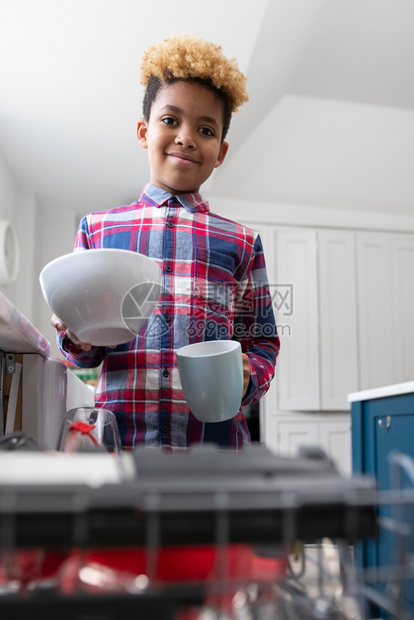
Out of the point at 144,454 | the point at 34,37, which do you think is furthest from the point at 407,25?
the point at 144,454

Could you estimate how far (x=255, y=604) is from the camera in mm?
248

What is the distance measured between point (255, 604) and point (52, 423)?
69 cm

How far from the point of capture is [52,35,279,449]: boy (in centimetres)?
81

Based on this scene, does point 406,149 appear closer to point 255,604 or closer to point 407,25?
point 407,25

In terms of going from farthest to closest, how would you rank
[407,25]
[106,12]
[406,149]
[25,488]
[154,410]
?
[406,149]
[407,25]
[106,12]
[154,410]
[25,488]

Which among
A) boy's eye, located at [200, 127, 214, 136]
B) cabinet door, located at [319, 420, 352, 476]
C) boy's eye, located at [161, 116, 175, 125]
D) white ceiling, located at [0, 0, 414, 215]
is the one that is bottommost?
cabinet door, located at [319, 420, 352, 476]

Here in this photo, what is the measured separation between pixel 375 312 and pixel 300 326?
59cm

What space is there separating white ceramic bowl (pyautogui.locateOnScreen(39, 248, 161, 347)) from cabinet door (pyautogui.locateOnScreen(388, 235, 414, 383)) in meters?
3.67

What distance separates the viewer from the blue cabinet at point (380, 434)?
165 centimetres

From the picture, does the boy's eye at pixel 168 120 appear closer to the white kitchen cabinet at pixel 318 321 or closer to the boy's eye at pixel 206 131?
the boy's eye at pixel 206 131

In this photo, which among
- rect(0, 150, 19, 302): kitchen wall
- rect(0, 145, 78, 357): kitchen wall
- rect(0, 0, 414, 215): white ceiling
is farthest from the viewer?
rect(0, 145, 78, 357): kitchen wall

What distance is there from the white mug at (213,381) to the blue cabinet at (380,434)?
1111mm
